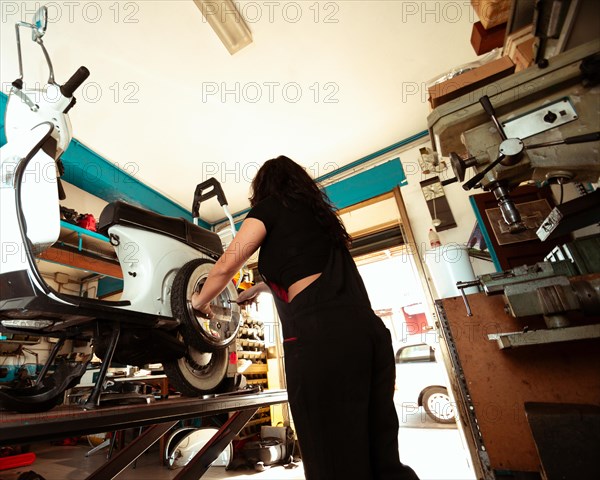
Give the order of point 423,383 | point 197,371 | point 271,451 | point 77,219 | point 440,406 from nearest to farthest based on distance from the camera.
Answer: point 197,371, point 77,219, point 271,451, point 440,406, point 423,383

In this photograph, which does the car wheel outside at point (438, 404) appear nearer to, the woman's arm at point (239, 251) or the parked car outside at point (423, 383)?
the parked car outside at point (423, 383)

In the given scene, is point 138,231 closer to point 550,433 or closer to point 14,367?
point 550,433

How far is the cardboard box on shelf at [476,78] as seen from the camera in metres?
1.17

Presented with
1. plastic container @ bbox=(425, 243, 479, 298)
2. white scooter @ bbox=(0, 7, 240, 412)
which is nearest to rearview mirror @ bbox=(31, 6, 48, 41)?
white scooter @ bbox=(0, 7, 240, 412)

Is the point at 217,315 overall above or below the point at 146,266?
below

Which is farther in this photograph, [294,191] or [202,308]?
[202,308]

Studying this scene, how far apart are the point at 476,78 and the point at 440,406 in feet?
15.2

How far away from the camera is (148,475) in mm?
2490

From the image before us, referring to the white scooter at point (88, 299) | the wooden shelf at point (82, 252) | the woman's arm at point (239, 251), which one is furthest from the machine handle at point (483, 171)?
the wooden shelf at point (82, 252)

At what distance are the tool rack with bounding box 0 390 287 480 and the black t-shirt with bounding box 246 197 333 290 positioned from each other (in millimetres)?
460

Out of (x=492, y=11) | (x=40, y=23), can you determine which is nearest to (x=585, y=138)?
(x=492, y=11)

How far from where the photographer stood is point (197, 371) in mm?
1377

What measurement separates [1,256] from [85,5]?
1990 mm

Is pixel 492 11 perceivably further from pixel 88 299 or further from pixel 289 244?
Result: pixel 88 299
